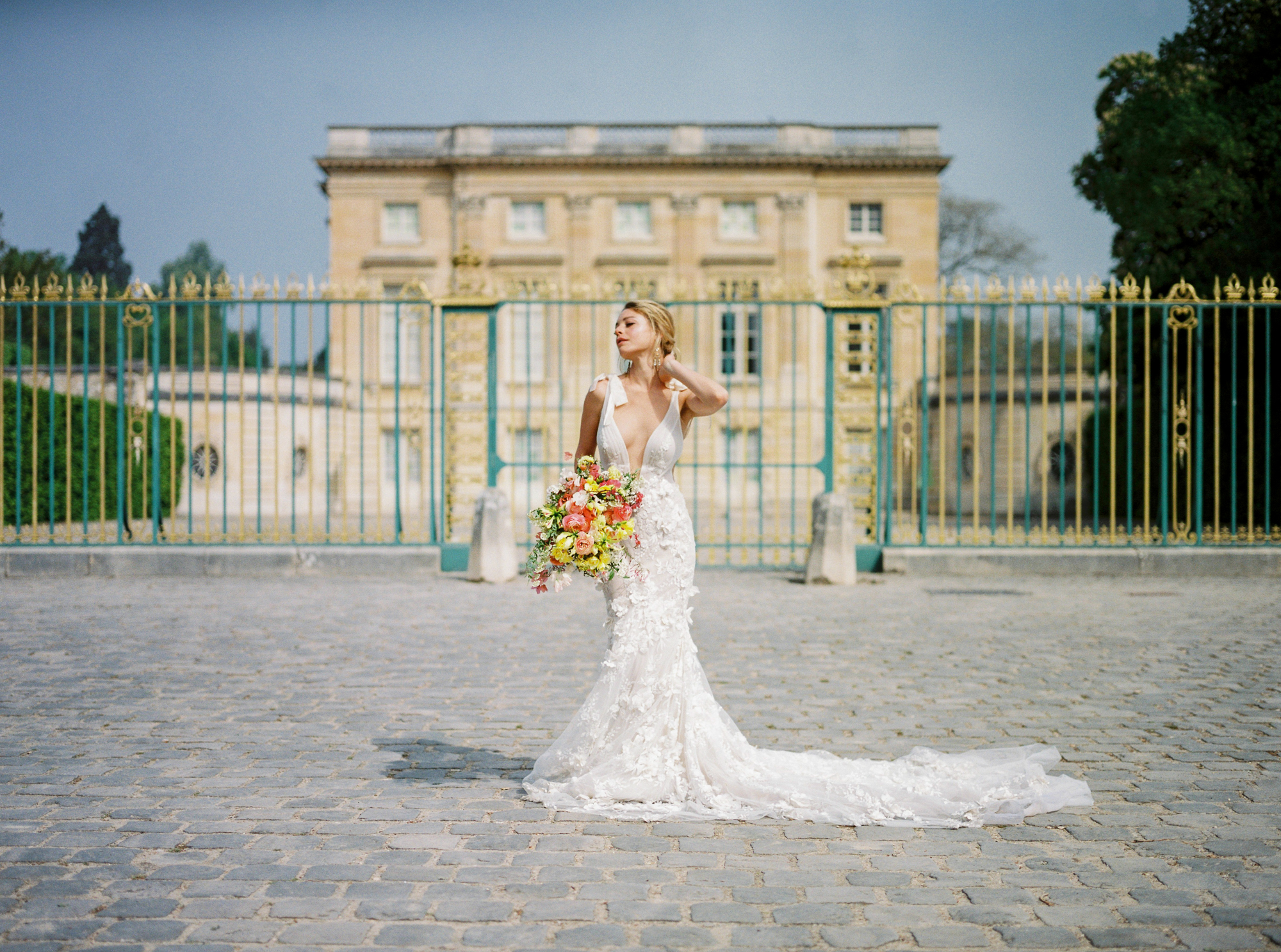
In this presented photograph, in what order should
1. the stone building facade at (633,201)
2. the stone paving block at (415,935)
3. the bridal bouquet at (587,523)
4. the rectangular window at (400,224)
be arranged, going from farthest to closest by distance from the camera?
the rectangular window at (400,224) → the stone building facade at (633,201) → the bridal bouquet at (587,523) → the stone paving block at (415,935)

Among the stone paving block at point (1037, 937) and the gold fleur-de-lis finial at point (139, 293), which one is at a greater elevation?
the gold fleur-de-lis finial at point (139, 293)

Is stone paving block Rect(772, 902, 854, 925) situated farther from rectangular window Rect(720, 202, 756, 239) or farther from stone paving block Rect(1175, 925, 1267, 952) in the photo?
rectangular window Rect(720, 202, 756, 239)

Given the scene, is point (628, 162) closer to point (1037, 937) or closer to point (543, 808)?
point (543, 808)

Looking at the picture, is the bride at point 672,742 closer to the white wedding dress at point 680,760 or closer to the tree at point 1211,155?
the white wedding dress at point 680,760

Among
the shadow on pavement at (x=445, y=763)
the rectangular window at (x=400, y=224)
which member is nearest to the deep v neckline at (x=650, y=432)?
the shadow on pavement at (x=445, y=763)

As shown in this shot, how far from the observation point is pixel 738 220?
38500 mm

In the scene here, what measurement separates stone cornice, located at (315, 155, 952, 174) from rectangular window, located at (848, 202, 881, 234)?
1341 mm

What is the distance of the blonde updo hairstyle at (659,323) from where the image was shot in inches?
163

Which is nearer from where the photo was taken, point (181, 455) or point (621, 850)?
point (621, 850)

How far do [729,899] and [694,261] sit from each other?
36130mm

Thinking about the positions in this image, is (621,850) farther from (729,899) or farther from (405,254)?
(405,254)

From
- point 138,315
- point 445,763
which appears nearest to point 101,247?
point 138,315

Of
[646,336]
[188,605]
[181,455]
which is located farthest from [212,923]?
[181,455]

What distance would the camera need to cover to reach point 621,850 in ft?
11.6
